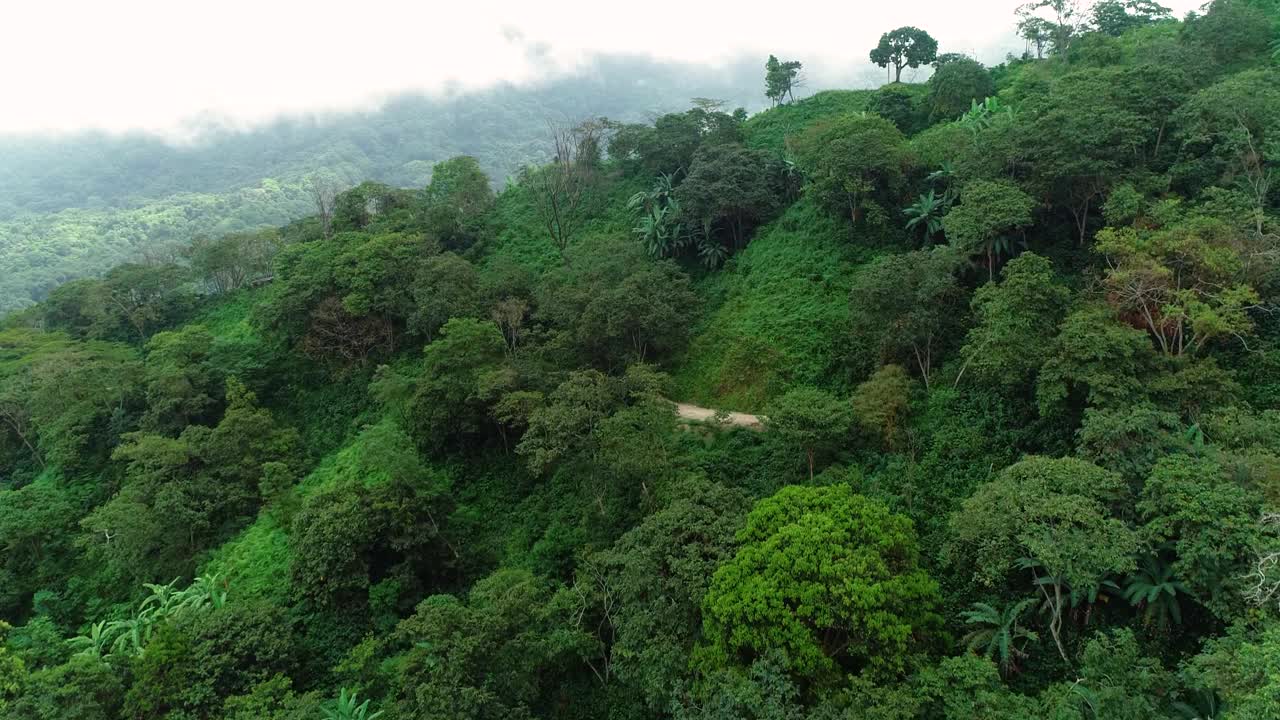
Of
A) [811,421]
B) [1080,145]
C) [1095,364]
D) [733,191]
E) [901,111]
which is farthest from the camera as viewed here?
[901,111]

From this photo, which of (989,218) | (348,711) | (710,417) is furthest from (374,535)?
(989,218)

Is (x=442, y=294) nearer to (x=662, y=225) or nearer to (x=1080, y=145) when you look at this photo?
(x=662, y=225)

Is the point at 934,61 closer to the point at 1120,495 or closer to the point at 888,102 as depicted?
the point at 888,102

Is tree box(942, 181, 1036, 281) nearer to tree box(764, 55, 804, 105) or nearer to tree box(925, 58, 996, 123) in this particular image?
tree box(925, 58, 996, 123)

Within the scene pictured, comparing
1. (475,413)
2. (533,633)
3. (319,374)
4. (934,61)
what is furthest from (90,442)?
(934,61)

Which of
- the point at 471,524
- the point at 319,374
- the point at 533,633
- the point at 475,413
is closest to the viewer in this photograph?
the point at 533,633

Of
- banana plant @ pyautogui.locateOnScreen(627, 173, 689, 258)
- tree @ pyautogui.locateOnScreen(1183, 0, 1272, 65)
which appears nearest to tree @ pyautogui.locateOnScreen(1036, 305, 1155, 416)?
banana plant @ pyautogui.locateOnScreen(627, 173, 689, 258)

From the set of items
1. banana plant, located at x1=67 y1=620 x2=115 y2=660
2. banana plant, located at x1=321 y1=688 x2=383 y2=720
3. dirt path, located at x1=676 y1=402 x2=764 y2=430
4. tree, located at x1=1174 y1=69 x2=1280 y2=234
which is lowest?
banana plant, located at x1=67 y1=620 x2=115 y2=660
